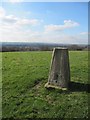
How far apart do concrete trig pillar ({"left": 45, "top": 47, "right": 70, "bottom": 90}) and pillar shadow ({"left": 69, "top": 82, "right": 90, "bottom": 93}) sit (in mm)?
542

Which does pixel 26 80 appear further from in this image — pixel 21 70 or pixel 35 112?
pixel 35 112

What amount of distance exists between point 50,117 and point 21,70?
30.1 feet

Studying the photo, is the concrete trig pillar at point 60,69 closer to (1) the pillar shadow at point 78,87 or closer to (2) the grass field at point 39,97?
(1) the pillar shadow at point 78,87

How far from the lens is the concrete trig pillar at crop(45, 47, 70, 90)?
16.4 metres

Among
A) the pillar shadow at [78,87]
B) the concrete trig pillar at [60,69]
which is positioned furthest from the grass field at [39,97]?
the concrete trig pillar at [60,69]

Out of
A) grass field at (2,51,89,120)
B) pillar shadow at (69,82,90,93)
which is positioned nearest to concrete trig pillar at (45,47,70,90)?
pillar shadow at (69,82,90,93)

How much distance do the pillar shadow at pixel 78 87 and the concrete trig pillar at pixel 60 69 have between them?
54 cm

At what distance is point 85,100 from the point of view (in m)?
14.6

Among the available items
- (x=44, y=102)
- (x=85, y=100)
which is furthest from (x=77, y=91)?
(x=44, y=102)

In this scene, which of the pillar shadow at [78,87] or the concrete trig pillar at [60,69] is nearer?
the pillar shadow at [78,87]

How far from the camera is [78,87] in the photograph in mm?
16672

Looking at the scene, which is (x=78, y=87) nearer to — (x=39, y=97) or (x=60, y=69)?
(x=60, y=69)

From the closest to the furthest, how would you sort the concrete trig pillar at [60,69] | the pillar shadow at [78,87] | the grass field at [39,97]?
the grass field at [39,97] < the pillar shadow at [78,87] < the concrete trig pillar at [60,69]

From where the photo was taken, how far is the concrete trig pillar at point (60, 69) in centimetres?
1641
